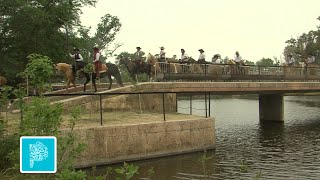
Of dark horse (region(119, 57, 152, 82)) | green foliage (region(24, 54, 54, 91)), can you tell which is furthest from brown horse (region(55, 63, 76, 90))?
green foliage (region(24, 54, 54, 91))

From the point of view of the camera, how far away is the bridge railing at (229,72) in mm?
22000

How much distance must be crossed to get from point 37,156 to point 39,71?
3495 mm

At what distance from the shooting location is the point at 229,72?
83.6 ft

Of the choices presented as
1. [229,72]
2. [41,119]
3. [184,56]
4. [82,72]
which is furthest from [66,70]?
[41,119]

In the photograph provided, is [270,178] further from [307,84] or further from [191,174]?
[307,84]

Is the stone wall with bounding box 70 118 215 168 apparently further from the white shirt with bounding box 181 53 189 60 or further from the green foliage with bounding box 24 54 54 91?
the white shirt with bounding box 181 53 189 60

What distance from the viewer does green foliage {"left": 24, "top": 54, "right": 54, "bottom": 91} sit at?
22.4ft

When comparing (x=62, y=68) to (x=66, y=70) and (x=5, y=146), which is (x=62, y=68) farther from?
(x=5, y=146)

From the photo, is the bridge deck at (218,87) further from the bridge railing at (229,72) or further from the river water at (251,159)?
the river water at (251,159)

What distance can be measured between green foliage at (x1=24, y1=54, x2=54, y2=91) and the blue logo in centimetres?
333

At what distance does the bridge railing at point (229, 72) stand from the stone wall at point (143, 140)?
20.4ft

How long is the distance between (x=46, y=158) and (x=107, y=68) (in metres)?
15.4

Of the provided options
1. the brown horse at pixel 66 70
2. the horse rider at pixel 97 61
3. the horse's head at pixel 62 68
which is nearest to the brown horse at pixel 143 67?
the horse rider at pixel 97 61

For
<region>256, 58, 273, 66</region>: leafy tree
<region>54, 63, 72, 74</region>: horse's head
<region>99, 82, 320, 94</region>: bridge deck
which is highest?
<region>256, 58, 273, 66</region>: leafy tree
